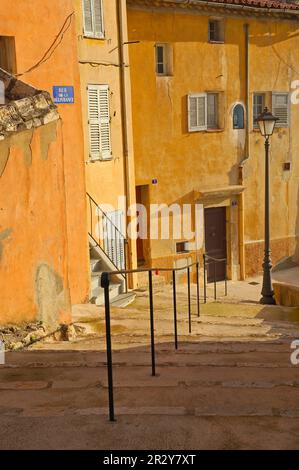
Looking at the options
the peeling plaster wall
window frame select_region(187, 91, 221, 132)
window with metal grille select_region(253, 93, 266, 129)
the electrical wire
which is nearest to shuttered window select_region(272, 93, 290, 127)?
window with metal grille select_region(253, 93, 266, 129)

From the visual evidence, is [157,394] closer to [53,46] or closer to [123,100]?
[53,46]

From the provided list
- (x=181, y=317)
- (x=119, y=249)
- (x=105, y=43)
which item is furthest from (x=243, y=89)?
(x=181, y=317)

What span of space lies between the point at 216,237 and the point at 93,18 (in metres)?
7.92

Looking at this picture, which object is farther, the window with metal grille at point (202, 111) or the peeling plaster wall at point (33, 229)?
the window with metal grille at point (202, 111)

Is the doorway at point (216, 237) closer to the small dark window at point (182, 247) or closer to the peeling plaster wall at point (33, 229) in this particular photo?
the small dark window at point (182, 247)

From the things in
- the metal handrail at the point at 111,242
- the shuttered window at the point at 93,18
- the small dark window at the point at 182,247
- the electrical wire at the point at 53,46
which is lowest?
the small dark window at the point at 182,247

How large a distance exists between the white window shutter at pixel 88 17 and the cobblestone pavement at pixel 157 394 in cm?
772

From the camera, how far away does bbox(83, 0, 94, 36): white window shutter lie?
1392cm

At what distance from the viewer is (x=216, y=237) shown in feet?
63.1

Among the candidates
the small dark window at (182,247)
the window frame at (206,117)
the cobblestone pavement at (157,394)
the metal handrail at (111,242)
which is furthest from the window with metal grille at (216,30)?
the cobblestone pavement at (157,394)

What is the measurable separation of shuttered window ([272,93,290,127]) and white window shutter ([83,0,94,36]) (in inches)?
300

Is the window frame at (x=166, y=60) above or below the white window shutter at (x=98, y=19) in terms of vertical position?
below

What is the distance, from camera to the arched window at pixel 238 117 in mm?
18922

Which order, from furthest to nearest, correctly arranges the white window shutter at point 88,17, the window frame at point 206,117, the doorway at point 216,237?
1. the doorway at point 216,237
2. the window frame at point 206,117
3. the white window shutter at point 88,17
